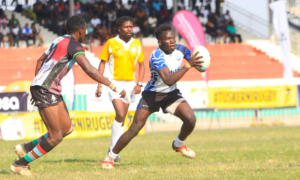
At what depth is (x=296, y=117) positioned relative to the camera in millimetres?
18406

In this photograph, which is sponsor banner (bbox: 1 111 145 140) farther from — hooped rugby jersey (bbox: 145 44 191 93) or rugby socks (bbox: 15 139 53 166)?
rugby socks (bbox: 15 139 53 166)

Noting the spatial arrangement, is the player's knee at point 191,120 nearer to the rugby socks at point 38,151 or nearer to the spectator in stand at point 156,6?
the rugby socks at point 38,151

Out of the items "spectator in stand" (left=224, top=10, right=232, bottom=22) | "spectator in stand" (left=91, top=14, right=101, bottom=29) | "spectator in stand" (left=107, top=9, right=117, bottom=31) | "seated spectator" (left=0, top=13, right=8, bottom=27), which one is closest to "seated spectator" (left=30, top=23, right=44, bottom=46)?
"seated spectator" (left=0, top=13, right=8, bottom=27)

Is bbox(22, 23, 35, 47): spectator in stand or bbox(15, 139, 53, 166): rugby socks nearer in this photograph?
bbox(15, 139, 53, 166): rugby socks

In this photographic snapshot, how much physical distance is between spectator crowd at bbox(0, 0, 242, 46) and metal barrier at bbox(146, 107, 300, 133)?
30.6 ft

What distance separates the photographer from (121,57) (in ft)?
26.9

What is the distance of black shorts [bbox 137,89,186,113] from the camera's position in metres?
7.07

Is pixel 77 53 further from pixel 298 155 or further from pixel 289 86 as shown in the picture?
pixel 289 86

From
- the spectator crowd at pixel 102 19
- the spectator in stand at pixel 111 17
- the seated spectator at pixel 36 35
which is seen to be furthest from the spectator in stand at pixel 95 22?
the seated spectator at pixel 36 35

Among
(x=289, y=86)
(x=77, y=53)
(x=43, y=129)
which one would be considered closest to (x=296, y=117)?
(x=289, y=86)

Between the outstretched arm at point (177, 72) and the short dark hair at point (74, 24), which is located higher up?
the short dark hair at point (74, 24)

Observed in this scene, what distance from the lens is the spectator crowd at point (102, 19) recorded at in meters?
24.2

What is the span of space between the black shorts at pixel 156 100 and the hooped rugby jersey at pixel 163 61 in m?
0.06

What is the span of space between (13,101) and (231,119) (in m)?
7.67
